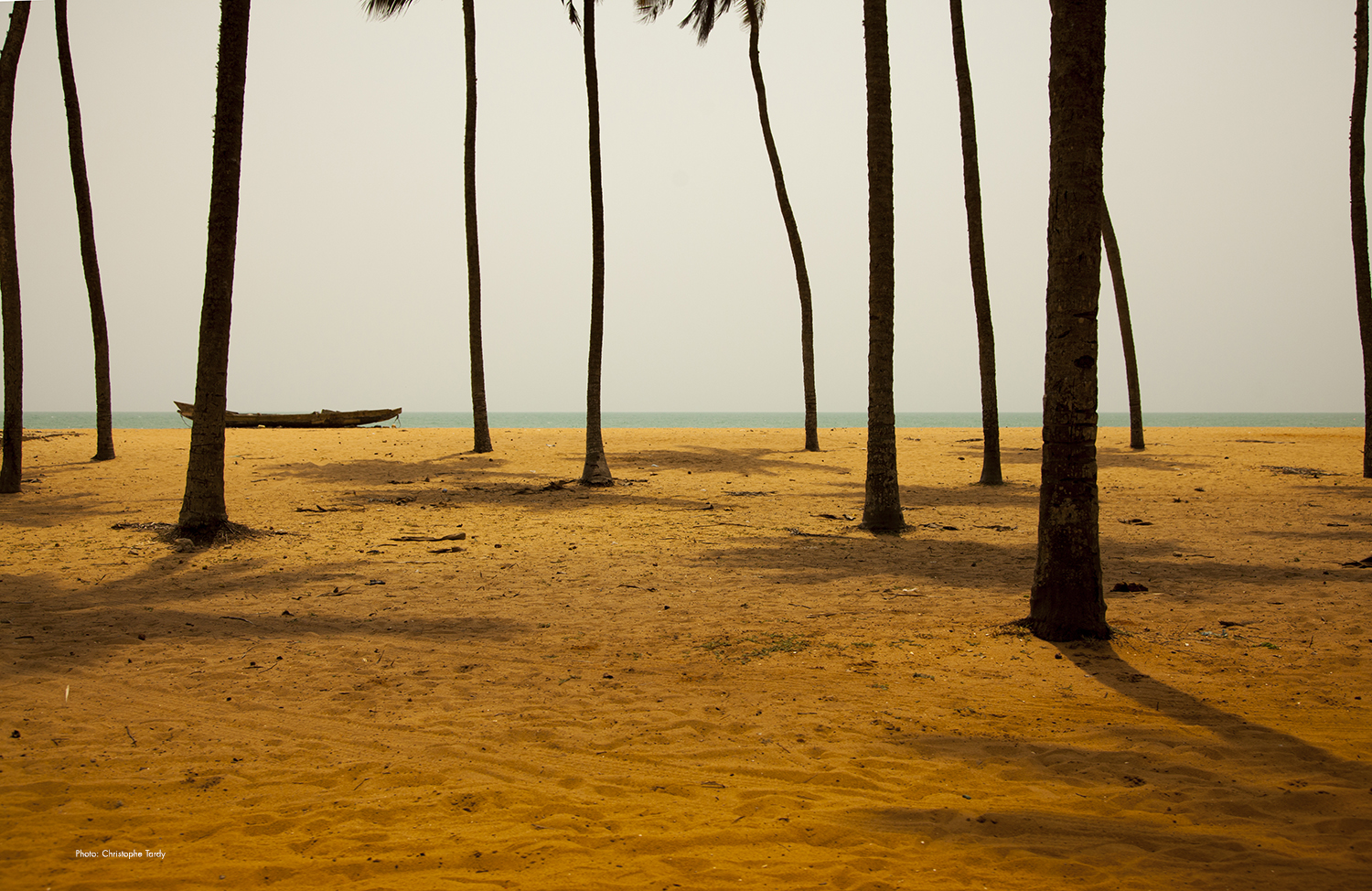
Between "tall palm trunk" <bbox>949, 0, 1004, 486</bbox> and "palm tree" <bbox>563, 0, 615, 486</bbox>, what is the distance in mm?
6479

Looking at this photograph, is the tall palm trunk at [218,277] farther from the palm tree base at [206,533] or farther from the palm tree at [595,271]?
the palm tree at [595,271]

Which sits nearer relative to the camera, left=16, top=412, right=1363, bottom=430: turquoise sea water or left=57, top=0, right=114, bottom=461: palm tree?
left=57, top=0, right=114, bottom=461: palm tree

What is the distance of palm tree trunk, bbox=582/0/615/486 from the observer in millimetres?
15062

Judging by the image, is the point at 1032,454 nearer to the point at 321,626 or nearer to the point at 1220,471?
the point at 1220,471

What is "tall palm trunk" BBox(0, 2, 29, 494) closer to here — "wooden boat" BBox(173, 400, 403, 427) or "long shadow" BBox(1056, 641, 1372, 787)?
"wooden boat" BBox(173, 400, 403, 427)

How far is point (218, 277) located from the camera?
966 cm

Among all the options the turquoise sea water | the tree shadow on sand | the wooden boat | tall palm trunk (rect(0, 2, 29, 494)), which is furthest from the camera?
the turquoise sea water

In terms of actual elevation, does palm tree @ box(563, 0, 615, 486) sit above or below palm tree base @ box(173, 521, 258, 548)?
above

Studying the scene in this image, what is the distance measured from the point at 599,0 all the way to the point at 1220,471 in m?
15.5

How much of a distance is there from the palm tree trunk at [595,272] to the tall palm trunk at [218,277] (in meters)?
6.45

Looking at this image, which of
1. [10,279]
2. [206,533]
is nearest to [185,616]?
[206,533]

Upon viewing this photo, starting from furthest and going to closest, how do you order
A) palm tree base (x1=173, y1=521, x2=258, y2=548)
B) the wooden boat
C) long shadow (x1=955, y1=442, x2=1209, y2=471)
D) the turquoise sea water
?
the turquoise sea water → the wooden boat → long shadow (x1=955, y1=442, x2=1209, y2=471) → palm tree base (x1=173, y1=521, x2=258, y2=548)

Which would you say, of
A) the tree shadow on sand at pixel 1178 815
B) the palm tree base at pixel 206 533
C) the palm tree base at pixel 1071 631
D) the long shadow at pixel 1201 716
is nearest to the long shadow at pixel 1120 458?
the palm tree base at pixel 1071 631

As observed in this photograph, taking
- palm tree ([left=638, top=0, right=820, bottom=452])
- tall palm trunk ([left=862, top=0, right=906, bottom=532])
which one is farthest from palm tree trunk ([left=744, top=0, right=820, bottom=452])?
tall palm trunk ([left=862, top=0, right=906, bottom=532])
